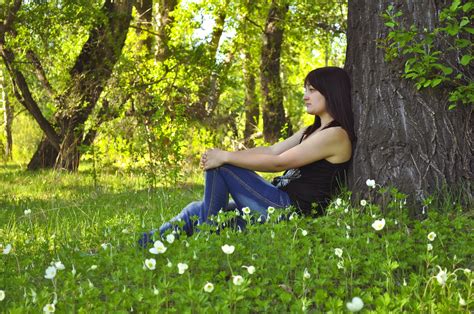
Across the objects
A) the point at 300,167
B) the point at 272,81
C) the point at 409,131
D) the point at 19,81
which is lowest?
the point at 300,167

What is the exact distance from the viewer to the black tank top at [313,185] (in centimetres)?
562

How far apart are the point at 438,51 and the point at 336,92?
37.0 inches

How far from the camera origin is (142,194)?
9.12 m

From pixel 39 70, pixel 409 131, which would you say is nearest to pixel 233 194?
pixel 409 131

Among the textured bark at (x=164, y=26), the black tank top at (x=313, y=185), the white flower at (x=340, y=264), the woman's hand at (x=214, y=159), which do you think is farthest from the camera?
the textured bark at (x=164, y=26)

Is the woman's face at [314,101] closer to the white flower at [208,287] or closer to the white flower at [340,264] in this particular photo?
the white flower at [340,264]

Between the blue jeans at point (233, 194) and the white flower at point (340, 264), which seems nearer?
the white flower at point (340, 264)

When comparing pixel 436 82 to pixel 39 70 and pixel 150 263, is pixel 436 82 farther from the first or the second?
pixel 39 70

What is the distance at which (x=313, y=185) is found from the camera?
5652 mm

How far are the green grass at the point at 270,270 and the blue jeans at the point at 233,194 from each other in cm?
42

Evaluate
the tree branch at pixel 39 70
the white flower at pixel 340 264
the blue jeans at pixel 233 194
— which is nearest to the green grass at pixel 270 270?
the white flower at pixel 340 264

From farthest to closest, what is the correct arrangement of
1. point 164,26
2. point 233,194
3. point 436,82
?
1. point 164,26
2. point 233,194
3. point 436,82

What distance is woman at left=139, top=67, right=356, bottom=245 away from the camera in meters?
5.48

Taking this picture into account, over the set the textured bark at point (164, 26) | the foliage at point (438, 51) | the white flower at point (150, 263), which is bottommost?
the white flower at point (150, 263)
